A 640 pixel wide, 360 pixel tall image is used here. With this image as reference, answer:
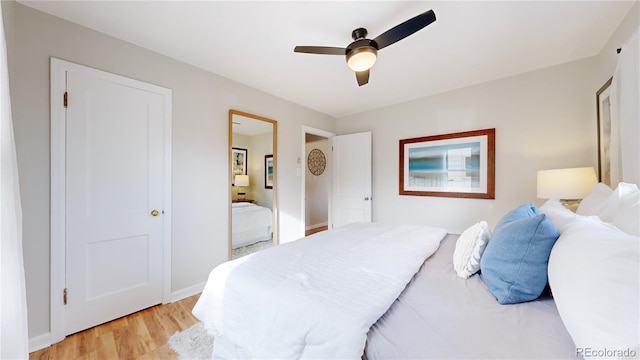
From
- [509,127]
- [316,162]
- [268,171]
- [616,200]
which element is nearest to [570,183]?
[509,127]

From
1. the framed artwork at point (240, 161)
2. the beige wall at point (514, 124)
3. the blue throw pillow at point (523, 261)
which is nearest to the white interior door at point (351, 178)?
the beige wall at point (514, 124)

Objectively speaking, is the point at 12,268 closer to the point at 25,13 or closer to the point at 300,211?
the point at 25,13

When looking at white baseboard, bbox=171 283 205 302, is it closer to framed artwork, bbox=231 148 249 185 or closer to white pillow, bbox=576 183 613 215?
framed artwork, bbox=231 148 249 185

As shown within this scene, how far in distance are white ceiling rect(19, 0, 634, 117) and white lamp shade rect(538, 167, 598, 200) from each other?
3.84 feet

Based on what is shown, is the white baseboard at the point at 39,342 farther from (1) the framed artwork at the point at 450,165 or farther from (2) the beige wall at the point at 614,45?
(2) the beige wall at the point at 614,45

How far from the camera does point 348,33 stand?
195 centimetres

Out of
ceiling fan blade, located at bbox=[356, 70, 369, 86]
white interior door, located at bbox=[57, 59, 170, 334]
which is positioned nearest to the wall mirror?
white interior door, located at bbox=[57, 59, 170, 334]

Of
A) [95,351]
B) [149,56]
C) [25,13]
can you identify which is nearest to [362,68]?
[149,56]

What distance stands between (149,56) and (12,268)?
6.83 feet

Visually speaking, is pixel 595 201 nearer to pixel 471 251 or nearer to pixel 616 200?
pixel 616 200

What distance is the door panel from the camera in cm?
182

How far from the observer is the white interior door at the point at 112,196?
1.82 meters

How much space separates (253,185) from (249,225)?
42.8 inches

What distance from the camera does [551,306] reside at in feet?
3.08
